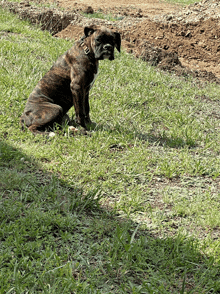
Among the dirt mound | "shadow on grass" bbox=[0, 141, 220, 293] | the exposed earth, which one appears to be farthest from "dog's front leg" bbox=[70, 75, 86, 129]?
the dirt mound

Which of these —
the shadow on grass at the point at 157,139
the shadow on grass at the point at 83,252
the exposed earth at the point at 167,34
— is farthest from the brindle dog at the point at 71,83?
the exposed earth at the point at 167,34

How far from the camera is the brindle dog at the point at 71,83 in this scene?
16.5 feet

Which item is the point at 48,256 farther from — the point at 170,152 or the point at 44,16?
the point at 44,16

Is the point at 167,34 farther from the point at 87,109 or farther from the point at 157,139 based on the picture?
the point at 87,109

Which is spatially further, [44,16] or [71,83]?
[44,16]

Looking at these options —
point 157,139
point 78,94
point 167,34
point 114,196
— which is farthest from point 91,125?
point 167,34

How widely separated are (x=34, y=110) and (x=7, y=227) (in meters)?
2.40

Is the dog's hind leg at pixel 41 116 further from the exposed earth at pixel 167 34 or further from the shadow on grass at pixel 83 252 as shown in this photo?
the exposed earth at pixel 167 34

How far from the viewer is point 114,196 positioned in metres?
4.35

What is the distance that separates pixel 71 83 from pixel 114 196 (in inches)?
74.1

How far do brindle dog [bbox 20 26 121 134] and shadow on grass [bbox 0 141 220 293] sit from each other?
1.49 meters

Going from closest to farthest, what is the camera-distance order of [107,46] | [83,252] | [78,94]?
[83,252] < [107,46] < [78,94]

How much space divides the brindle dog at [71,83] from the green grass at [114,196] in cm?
26

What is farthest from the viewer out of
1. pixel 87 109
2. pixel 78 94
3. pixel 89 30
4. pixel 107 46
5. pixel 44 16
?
pixel 44 16
